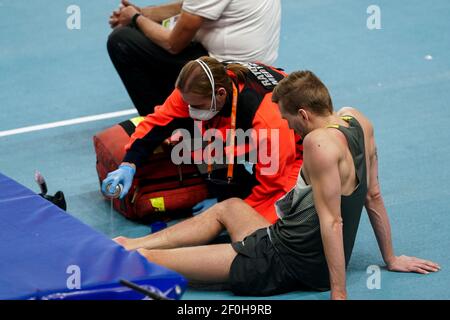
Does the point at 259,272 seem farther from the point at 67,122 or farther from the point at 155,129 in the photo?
the point at 67,122

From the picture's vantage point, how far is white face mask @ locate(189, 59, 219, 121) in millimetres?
4680

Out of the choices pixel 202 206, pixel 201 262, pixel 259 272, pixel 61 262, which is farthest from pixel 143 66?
pixel 61 262

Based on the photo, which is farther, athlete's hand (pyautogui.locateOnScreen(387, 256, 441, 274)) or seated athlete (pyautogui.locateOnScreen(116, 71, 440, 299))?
athlete's hand (pyautogui.locateOnScreen(387, 256, 441, 274))

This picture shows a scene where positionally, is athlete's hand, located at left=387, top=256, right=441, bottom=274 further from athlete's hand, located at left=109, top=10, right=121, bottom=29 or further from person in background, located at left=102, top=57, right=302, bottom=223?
athlete's hand, located at left=109, top=10, right=121, bottom=29

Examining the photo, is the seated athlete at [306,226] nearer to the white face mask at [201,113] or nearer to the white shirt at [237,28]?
the white face mask at [201,113]

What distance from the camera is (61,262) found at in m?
3.89

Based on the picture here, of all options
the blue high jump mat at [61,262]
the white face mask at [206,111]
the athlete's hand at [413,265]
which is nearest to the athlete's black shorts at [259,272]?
the athlete's hand at [413,265]

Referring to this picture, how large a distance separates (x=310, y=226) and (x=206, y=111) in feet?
3.22

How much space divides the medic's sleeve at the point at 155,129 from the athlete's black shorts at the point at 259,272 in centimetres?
99

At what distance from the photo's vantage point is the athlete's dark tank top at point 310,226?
4.17m

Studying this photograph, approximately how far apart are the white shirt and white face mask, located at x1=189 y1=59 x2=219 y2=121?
871 mm

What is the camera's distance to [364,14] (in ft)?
27.1

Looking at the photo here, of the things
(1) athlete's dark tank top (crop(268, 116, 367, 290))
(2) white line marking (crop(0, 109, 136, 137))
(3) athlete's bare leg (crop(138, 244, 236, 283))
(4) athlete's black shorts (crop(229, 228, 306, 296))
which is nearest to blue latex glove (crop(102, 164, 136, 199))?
(3) athlete's bare leg (crop(138, 244, 236, 283))
